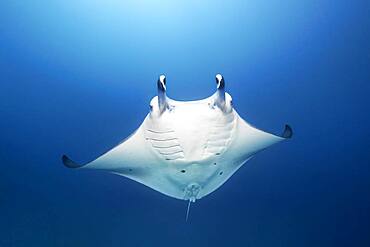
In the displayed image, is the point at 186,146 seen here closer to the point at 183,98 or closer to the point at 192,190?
the point at 192,190

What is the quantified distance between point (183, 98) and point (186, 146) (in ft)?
6.46

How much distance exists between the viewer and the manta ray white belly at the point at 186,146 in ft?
7.23

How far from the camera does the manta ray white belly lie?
7.23 feet

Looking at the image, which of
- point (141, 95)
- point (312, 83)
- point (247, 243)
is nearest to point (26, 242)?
point (141, 95)

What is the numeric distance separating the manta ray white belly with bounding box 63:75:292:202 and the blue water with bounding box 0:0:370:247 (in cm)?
164

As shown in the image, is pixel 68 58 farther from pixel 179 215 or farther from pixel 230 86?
pixel 179 215

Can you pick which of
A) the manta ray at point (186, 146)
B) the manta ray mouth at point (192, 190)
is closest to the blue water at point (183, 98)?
the manta ray at point (186, 146)

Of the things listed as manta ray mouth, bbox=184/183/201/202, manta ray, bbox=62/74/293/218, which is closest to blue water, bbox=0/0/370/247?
manta ray, bbox=62/74/293/218

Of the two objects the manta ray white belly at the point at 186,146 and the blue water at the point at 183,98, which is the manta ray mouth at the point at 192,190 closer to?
the manta ray white belly at the point at 186,146

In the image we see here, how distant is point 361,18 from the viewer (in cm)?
416

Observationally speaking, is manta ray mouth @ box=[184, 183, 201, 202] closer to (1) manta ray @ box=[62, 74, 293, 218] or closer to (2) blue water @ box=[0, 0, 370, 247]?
(1) manta ray @ box=[62, 74, 293, 218]

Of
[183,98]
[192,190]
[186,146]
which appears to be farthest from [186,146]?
[183,98]

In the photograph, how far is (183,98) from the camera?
4180 millimetres

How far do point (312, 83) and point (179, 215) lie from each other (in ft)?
10.6
